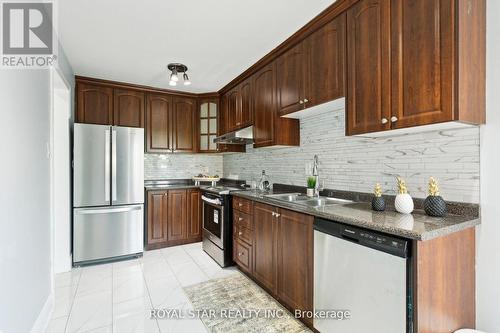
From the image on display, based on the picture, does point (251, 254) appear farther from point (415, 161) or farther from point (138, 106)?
point (138, 106)

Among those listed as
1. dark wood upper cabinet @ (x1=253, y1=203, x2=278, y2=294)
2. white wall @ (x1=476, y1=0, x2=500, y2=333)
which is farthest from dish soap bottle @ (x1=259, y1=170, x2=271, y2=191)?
white wall @ (x1=476, y1=0, x2=500, y2=333)

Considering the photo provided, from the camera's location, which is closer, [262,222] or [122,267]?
[262,222]

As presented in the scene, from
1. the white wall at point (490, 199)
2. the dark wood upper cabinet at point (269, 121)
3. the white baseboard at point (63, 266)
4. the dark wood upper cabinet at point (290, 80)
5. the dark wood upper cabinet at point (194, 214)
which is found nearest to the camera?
the white wall at point (490, 199)

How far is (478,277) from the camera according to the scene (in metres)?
1.49

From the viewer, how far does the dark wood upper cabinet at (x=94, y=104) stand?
3.56 meters

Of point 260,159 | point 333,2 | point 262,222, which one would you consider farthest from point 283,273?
point 333,2

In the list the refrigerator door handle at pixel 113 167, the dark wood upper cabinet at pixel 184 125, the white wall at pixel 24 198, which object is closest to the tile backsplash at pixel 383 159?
the dark wood upper cabinet at pixel 184 125

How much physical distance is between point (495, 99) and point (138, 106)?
13.8 feet

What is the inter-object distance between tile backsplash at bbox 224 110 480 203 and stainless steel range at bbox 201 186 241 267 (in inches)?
30.5

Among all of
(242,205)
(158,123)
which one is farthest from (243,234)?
(158,123)

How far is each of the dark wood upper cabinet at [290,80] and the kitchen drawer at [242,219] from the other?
1222mm

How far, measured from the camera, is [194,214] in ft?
13.4

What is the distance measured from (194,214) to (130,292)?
5.53 feet

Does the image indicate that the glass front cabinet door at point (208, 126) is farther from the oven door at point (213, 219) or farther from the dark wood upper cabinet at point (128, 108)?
the oven door at point (213, 219)
